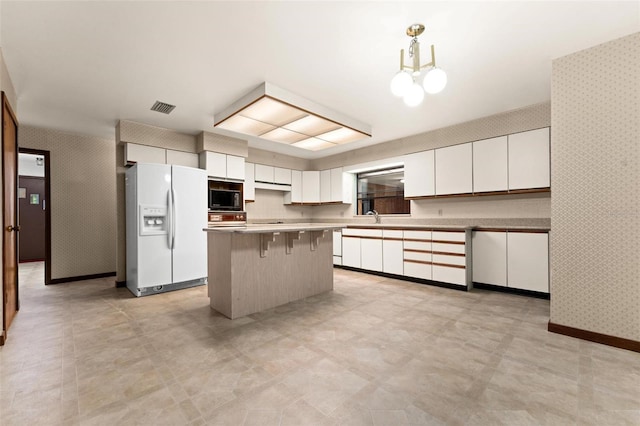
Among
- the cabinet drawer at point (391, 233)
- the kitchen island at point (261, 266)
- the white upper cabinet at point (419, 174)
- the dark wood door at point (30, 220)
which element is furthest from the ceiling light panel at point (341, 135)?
the dark wood door at point (30, 220)

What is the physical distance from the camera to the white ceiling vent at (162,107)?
364 cm

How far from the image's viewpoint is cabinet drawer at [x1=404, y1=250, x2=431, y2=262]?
14.4ft

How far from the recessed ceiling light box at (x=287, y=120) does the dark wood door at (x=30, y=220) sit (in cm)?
673

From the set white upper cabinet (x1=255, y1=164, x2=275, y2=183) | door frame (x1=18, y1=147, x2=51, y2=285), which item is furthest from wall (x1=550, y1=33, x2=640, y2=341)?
door frame (x1=18, y1=147, x2=51, y2=285)

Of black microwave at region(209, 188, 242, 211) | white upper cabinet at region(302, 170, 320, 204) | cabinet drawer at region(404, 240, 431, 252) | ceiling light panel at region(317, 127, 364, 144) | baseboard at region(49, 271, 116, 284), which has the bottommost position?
baseboard at region(49, 271, 116, 284)

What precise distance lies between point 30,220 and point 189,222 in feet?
20.1

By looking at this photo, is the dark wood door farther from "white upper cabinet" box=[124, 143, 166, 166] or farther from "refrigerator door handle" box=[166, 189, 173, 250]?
"refrigerator door handle" box=[166, 189, 173, 250]

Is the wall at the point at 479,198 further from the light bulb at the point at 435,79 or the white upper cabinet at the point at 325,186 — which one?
the light bulb at the point at 435,79

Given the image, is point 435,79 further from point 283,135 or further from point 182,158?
point 182,158

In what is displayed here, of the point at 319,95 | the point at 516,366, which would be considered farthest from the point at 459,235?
the point at 319,95

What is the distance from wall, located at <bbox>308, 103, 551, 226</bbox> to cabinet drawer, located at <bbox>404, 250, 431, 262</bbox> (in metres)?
0.83

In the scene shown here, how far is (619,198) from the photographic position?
90.7 inches

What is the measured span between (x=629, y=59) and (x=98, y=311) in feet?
18.8

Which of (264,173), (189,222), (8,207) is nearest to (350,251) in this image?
(264,173)
